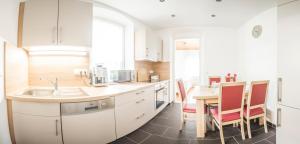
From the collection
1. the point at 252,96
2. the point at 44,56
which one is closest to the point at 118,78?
the point at 44,56

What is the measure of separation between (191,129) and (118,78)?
67.0 inches

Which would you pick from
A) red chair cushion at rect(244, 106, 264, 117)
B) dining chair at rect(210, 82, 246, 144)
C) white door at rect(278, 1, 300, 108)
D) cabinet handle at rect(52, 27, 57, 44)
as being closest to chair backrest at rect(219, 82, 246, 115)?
dining chair at rect(210, 82, 246, 144)

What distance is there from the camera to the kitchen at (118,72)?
58.2 inches

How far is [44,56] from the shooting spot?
213 centimetres

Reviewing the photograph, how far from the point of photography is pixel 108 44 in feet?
9.50

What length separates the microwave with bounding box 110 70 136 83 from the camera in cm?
279

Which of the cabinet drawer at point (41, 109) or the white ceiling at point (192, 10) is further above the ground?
the white ceiling at point (192, 10)

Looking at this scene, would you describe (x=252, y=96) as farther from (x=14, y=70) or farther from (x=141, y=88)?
(x=14, y=70)

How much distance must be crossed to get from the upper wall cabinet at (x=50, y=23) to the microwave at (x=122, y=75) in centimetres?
100

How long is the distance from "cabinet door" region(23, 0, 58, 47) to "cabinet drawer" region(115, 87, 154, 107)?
1.20m

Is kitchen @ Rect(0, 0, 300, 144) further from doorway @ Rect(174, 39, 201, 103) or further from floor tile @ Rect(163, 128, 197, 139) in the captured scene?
doorway @ Rect(174, 39, 201, 103)

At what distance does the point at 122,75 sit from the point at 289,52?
99.4 inches

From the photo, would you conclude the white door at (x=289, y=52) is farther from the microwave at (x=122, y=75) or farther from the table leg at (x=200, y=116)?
the microwave at (x=122, y=75)

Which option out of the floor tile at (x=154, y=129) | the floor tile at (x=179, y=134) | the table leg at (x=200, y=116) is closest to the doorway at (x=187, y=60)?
the floor tile at (x=154, y=129)
